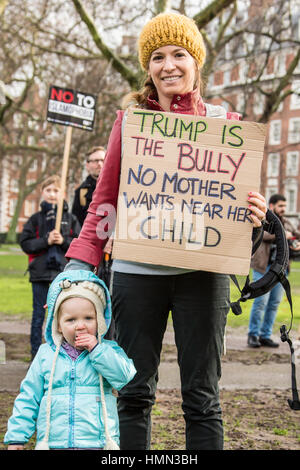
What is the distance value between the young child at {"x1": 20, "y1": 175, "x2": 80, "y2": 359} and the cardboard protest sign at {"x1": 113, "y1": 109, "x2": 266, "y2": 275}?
3491 mm

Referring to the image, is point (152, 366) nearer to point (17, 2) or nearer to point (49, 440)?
point (49, 440)

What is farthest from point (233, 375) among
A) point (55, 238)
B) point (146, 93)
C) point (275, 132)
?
point (275, 132)

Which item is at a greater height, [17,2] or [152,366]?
[17,2]

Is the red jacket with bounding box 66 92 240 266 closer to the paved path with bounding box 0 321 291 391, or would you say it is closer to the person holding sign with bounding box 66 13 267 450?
the person holding sign with bounding box 66 13 267 450

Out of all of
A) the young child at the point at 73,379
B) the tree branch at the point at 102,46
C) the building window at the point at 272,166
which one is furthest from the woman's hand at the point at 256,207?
the building window at the point at 272,166

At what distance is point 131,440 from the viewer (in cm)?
261

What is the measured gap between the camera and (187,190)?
8.11ft

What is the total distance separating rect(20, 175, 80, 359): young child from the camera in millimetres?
5879

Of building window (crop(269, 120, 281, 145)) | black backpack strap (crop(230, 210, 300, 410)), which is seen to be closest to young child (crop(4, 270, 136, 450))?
black backpack strap (crop(230, 210, 300, 410))

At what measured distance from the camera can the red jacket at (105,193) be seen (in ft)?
8.41

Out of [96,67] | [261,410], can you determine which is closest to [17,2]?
[96,67]

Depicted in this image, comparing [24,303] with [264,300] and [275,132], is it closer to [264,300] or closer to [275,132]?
[264,300]

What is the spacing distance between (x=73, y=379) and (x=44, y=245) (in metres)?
3.67

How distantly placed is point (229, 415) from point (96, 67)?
49.2 feet
